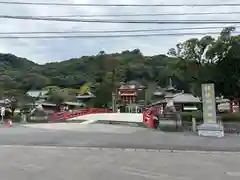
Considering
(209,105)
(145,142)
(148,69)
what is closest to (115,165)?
(145,142)

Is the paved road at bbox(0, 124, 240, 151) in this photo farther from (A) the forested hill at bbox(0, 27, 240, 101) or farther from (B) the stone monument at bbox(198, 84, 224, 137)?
(A) the forested hill at bbox(0, 27, 240, 101)

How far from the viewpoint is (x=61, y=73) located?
8481 cm

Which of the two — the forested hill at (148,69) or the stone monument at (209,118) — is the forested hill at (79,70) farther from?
the stone monument at (209,118)

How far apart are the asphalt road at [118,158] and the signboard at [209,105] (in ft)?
5.56

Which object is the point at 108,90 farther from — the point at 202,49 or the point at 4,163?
the point at 4,163

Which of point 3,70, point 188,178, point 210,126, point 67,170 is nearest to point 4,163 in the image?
point 67,170

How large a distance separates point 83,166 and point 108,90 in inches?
1984

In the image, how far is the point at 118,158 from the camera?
38.2 feet

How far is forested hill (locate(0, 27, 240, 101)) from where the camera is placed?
27109mm

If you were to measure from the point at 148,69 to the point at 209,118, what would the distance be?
5281cm

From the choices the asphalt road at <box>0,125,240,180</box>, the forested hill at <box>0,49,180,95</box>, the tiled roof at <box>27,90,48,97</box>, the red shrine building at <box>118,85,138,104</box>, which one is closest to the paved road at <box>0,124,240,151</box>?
the asphalt road at <box>0,125,240,180</box>

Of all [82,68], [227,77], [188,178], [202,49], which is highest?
[82,68]

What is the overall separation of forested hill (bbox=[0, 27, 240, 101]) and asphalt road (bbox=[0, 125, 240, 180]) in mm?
11205

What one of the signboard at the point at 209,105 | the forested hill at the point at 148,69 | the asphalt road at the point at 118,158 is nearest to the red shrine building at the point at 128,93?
the forested hill at the point at 148,69
